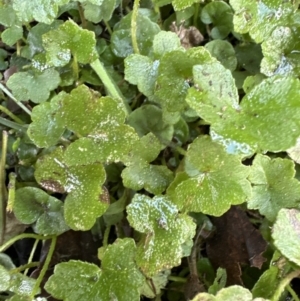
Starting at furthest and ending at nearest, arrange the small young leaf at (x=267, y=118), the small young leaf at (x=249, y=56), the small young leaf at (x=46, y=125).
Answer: the small young leaf at (x=249, y=56)
the small young leaf at (x=46, y=125)
the small young leaf at (x=267, y=118)

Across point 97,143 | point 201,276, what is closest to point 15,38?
point 97,143

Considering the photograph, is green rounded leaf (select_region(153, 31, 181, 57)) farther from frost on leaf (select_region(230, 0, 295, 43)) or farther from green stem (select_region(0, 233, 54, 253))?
green stem (select_region(0, 233, 54, 253))

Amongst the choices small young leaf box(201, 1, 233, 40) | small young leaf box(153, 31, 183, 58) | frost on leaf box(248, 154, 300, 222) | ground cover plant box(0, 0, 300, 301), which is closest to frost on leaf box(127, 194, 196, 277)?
ground cover plant box(0, 0, 300, 301)

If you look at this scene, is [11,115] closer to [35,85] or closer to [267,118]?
[35,85]

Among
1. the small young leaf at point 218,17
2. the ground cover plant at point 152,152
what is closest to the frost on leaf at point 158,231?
the ground cover plant at point 152,152

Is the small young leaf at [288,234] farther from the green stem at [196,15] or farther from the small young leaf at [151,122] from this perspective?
the green stem at [196,15]

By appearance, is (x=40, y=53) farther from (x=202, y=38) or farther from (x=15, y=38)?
(x=202, y=38)
